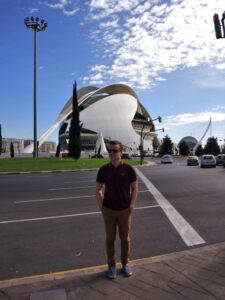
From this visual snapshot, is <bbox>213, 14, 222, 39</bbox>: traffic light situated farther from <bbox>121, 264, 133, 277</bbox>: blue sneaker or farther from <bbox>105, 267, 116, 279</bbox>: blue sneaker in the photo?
<bbox>105, 267, 116, 279</bbox>: blue sneaker

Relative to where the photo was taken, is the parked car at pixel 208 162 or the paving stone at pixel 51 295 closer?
the paving stone at pixel 51 295

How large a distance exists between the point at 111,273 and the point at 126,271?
0.63 feet

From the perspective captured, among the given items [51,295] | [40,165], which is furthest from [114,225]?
[40,165]

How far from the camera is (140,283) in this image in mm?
4660

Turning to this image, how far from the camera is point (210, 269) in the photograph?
16.5 feet

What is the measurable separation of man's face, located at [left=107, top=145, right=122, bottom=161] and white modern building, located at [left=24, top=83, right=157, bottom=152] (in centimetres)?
12310

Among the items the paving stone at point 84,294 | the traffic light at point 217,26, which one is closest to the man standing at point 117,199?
the paving stone at point 84,294

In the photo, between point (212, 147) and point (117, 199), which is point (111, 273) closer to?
point (117, 199)

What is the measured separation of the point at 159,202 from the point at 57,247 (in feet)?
19.3

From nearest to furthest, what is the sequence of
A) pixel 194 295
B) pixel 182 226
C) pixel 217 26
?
1. pixel 194 295
2. pixel 182 226
3. pixel 217 26

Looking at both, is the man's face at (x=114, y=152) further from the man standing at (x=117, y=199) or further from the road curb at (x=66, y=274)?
the road curb at (x=66, y=274)

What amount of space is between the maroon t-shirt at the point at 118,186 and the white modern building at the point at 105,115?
404 feet

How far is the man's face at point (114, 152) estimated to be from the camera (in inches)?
201

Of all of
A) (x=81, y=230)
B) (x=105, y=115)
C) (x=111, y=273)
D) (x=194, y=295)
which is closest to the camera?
(x=194, y=295)
